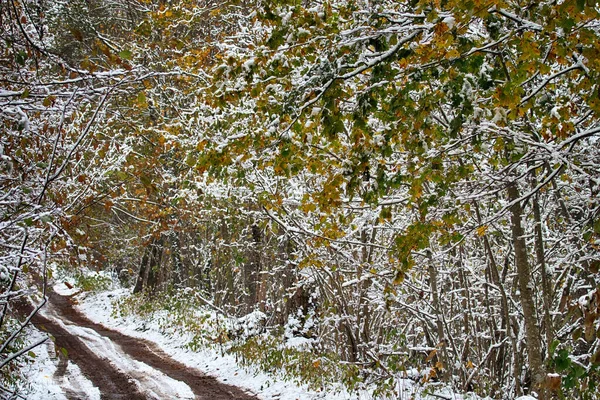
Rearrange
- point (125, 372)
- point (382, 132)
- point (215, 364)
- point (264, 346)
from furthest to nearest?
1. point (215, 364)
2. point (264, 346)
3. point (125, 372)
4. point (382, 132)

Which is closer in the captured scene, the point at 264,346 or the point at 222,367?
the point at 264,346

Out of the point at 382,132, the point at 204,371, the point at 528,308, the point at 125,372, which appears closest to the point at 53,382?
the point at 125,372

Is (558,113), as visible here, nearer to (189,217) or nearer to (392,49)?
(392,49)

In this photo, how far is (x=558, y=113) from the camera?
13.1ft

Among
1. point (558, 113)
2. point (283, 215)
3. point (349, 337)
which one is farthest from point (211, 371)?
point (558, 113)

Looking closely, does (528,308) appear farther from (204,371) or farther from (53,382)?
(53,382)

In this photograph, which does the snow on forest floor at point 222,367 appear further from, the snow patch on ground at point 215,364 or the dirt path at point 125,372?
the dirt path at point 125,372

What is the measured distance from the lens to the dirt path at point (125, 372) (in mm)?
8250

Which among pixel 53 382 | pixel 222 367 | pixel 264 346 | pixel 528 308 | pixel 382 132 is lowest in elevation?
pixel 53 382

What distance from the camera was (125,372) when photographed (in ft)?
31.4

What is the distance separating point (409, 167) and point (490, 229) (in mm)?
3823

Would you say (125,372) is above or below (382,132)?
below

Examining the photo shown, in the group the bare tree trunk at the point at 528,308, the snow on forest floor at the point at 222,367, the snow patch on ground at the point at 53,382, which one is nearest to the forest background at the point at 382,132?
the bare tree trunk at the point at 528,308

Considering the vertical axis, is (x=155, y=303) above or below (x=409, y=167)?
below
